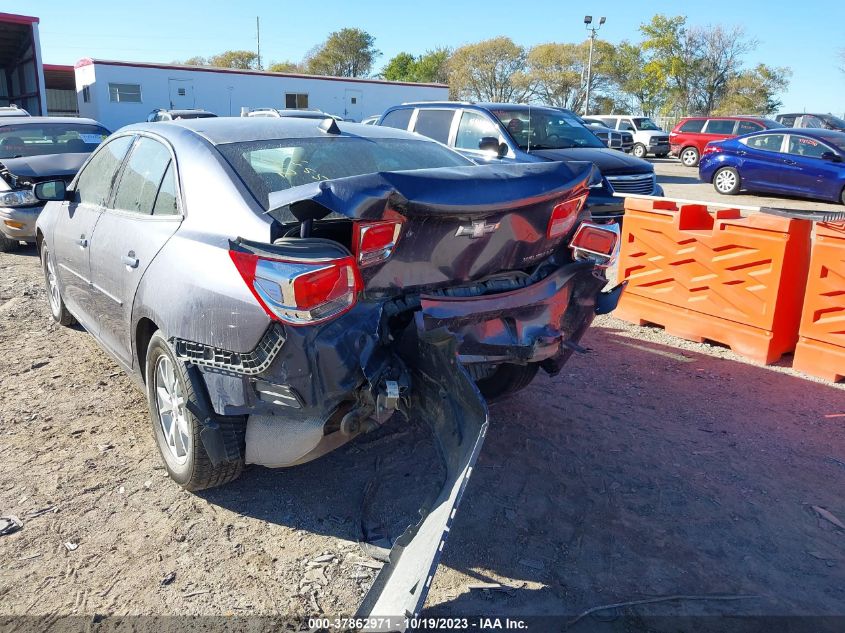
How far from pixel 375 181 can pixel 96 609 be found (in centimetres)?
200

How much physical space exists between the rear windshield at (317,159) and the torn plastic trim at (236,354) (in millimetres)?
646

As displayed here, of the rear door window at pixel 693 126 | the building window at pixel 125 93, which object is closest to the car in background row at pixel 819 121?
the rear door window at pixel 693 126

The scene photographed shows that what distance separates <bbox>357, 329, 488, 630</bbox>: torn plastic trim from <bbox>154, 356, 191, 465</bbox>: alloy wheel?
1156mm

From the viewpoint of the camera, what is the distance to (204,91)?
103 ft

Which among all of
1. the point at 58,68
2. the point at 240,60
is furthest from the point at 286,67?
the point at 58,68

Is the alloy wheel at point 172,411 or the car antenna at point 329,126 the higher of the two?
the car antenna at point 329,126

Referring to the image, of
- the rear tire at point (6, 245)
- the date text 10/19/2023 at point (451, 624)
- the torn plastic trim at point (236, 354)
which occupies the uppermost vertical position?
the torn plastic trim at point (236, 354)

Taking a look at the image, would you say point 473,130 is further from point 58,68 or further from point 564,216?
point 58,68

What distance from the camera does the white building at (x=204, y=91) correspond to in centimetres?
2994

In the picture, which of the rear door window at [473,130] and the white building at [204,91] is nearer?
the rear door window at [473,130]

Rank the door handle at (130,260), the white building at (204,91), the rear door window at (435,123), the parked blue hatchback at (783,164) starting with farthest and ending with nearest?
1. the white building at (204,91)
2. the parked blue hatchback at (783,164)
3. the rear door window at (435,123)
4. the door handle at (130,260)

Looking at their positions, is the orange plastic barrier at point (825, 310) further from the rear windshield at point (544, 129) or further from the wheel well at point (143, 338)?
the rear windshield at point (544, 129)

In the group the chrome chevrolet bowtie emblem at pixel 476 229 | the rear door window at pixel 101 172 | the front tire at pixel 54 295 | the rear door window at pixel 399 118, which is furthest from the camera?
the rear door window at pixel 399 118

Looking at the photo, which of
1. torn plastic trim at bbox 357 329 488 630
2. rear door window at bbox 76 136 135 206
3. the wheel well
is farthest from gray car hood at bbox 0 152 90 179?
torn plastic trim at bbox 357 329 488 630
